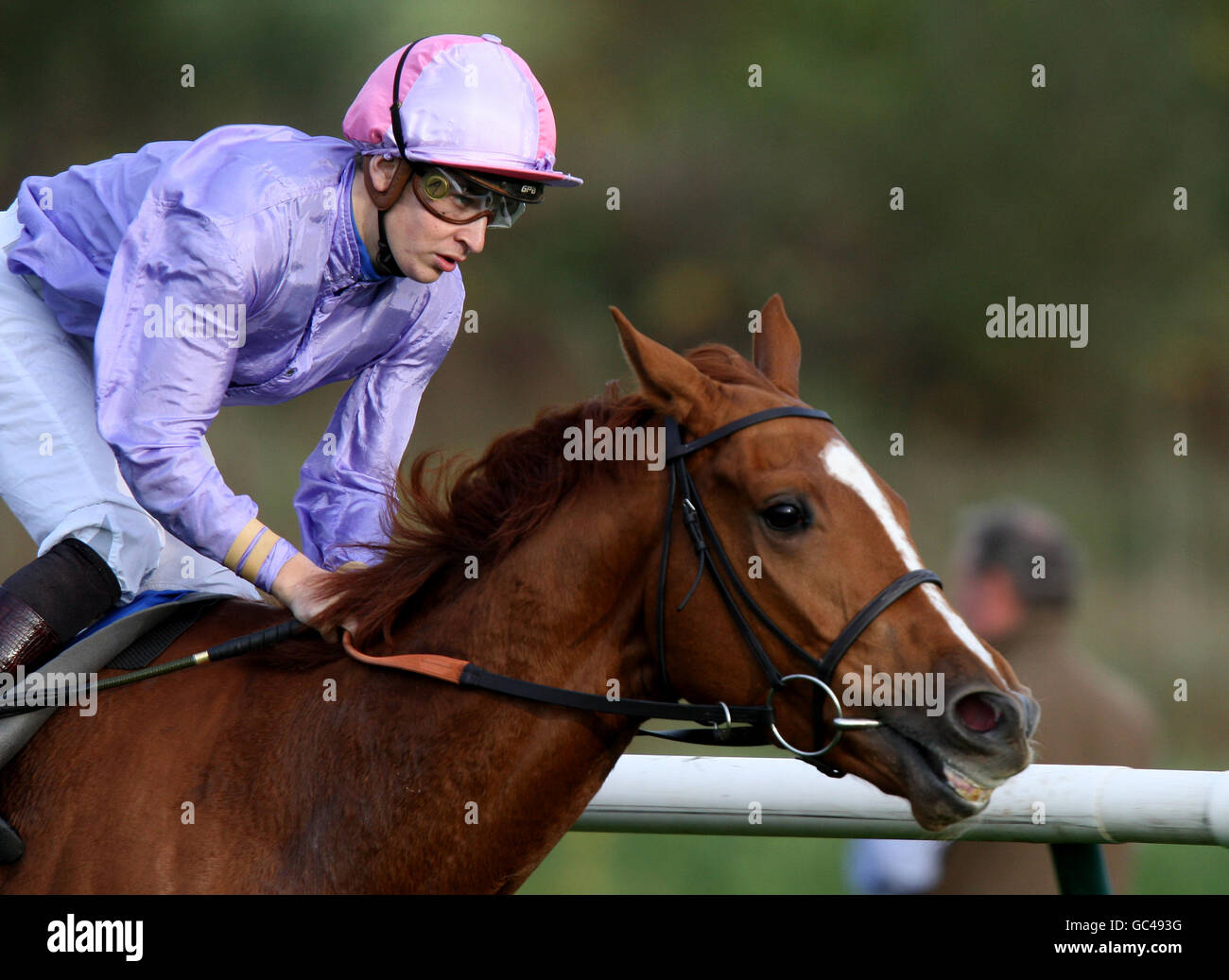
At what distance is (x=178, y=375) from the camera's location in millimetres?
2252

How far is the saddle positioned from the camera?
2.20 metres

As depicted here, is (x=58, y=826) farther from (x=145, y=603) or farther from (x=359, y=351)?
(x=359, y=351)

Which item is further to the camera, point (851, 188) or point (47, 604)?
point (851, 188)

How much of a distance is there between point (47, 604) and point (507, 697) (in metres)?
0.77

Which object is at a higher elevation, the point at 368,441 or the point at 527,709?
the point at 368,441

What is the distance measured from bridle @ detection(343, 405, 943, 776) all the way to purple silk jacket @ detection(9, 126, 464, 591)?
45 cm

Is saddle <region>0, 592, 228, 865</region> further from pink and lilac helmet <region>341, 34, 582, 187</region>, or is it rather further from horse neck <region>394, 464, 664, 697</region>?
pink and lilac helmet <region>341, 34, 582, 187</region>

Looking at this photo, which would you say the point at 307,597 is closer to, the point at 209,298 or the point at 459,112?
the point at 209,298

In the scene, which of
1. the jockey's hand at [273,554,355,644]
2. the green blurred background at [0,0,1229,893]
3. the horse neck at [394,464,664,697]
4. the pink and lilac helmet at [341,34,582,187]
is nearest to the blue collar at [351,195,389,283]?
the pink and lilac helmet at [341,34,582,187]

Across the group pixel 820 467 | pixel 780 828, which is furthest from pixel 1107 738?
pixel 820 467

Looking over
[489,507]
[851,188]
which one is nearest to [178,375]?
[489,507]

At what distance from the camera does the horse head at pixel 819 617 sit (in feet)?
6.25

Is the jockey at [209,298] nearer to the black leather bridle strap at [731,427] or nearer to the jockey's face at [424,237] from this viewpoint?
the jockey's face at [424,237]

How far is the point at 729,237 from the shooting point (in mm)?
16047
